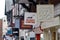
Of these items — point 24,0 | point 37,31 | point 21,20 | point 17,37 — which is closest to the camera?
point 24,0

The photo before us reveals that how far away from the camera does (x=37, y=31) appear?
462 inches

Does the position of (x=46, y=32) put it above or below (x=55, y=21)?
below

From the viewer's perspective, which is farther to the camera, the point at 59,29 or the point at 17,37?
the point at 17,37

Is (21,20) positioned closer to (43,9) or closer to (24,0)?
(24,0)

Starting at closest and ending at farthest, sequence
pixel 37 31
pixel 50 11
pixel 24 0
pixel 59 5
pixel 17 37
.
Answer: pixel 50 11 → pixel 59 5 → pixel 24 0 → pixel 37 31 → pixel 17 37

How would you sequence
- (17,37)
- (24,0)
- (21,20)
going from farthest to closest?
(17,37)
(21,20)
(24,0)

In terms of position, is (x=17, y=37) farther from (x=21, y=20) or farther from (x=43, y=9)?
(x=43, y=9)

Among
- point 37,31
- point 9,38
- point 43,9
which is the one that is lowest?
point 9,38

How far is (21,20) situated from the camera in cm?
1317

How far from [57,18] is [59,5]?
0.64 meters

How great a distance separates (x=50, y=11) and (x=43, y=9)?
0.24 m

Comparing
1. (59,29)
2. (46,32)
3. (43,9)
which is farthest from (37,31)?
(43,9)

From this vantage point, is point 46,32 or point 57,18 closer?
point 57,18

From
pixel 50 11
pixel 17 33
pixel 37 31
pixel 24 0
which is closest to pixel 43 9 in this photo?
pixel 50 11
